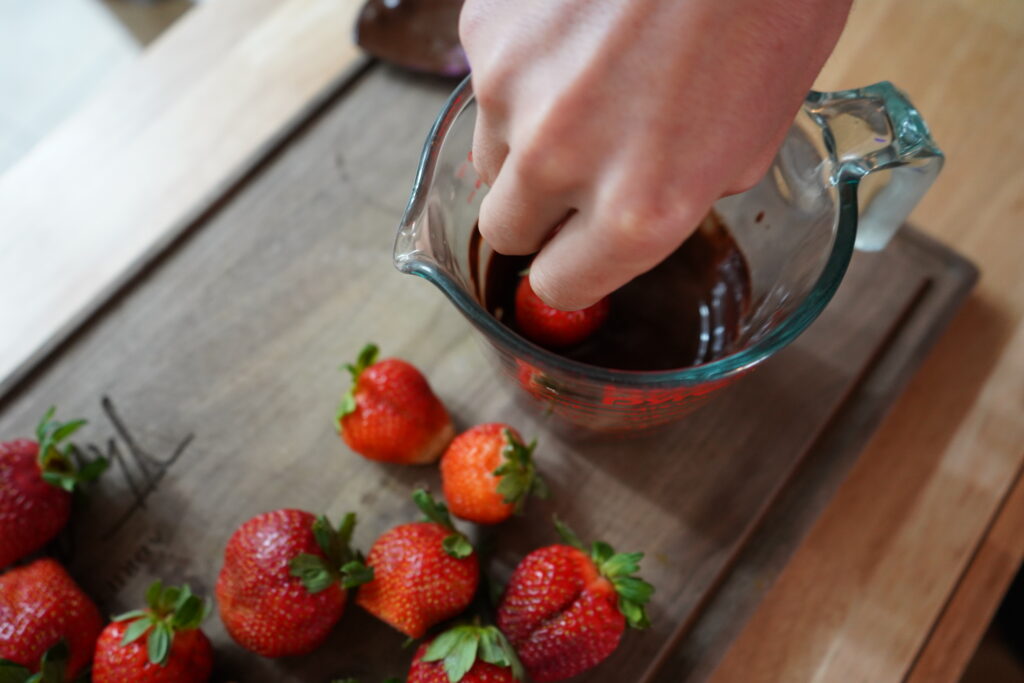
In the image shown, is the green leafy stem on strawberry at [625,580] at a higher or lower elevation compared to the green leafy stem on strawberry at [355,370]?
lower

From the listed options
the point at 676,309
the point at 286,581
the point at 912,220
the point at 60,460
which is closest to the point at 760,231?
the point at 676,309

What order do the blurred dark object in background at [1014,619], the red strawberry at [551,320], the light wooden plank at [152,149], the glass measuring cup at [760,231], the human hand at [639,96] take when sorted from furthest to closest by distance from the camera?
the blurred dark object in background at [1014,619] → the light wooden plank at [152,149] → the red strawberry at [551,320] → the glass measuring cup at [760,231] → the human hand at [639,96]

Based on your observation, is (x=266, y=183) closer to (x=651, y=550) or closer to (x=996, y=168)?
(x=651, y=550)

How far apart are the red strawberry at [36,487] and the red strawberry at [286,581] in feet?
0.47

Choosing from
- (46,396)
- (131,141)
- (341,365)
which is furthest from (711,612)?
(131,141)

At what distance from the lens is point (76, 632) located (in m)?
0.53

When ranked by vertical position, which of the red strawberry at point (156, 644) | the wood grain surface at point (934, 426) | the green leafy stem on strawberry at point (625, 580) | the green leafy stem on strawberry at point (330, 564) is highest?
the red strawberry at point (156, 644)

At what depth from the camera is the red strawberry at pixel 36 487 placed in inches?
21.4

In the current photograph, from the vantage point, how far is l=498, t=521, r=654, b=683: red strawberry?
19.4 inches

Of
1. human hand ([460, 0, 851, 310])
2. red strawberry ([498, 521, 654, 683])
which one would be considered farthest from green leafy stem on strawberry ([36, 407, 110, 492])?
human hand ([460, 0, 851, 310])

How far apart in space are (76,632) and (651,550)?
0.42 meters

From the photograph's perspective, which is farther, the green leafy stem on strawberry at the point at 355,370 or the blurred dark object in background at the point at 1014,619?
the blurred dark object in background at the point at 1014,619

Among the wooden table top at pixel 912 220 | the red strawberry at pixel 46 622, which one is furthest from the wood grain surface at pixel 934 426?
the red strawberry at pixel 46 622

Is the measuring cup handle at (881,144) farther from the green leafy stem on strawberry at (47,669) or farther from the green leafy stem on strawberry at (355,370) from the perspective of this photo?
the green leafy stem on strawberry at (47,669)
